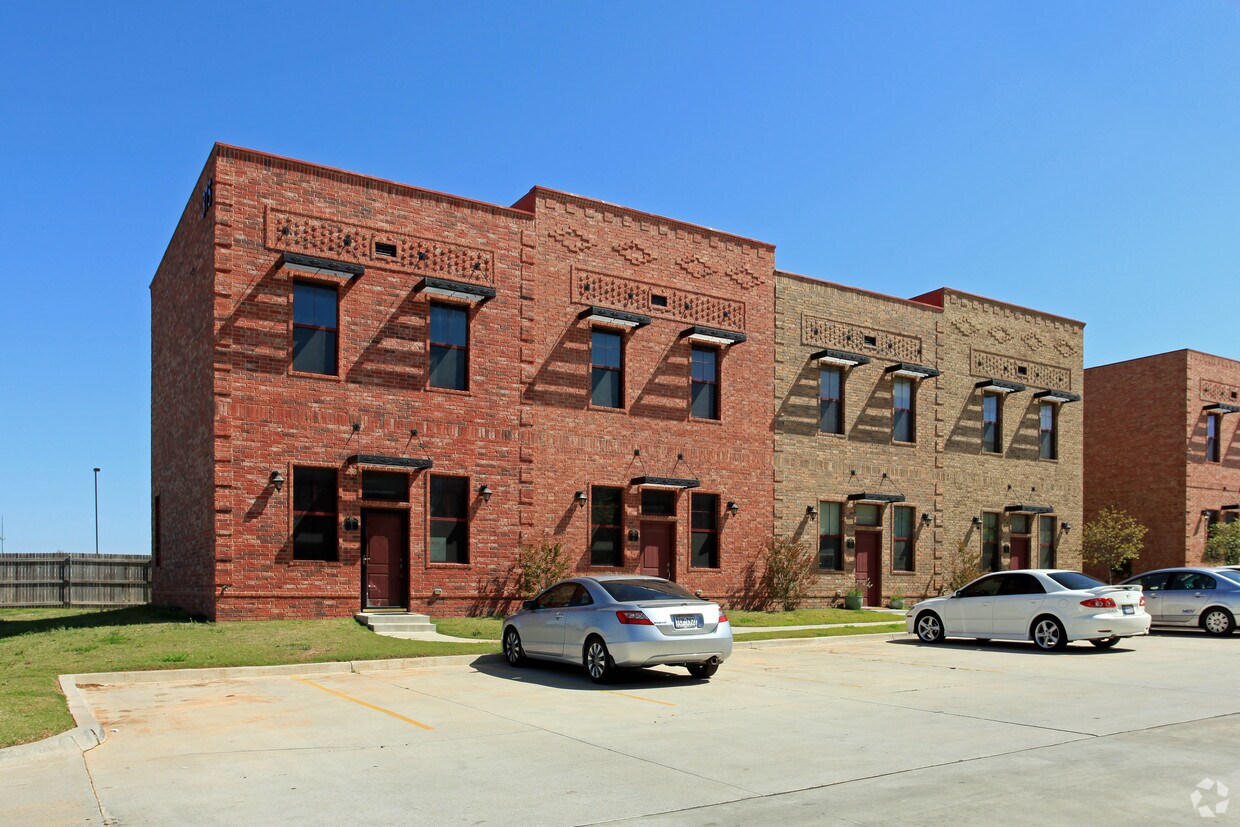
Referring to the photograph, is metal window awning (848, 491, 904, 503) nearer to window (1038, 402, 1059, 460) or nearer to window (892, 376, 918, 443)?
window (892, 376, 918, 443)

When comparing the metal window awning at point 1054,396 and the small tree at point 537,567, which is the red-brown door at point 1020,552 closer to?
the metal window awning at point 1054,396

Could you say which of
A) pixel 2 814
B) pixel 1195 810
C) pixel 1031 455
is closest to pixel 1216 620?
pixel 1031 455

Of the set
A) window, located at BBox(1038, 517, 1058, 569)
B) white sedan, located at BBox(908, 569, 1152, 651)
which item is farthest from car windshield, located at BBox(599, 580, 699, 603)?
window, located at BBox(1038, 517, 1058, 569)

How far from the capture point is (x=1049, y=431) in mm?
36469

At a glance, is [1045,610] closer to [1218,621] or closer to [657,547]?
[1218,621]

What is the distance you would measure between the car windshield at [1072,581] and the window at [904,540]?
12597 mm

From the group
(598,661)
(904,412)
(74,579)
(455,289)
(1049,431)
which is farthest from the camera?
(1049,431)

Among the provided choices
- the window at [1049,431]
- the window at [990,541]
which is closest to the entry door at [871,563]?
the window at [990,541]

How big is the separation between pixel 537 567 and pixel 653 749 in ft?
47.9

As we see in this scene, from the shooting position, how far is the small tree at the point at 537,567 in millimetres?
23594

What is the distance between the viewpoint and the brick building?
39844 mm

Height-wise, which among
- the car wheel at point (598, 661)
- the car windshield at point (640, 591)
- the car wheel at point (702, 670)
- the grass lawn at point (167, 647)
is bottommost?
the grass lawn at point (167, 647)

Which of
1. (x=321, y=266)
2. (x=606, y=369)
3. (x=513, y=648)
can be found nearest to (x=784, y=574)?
(x=606, y=369)

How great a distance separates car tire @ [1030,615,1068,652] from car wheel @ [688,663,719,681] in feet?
24.4
